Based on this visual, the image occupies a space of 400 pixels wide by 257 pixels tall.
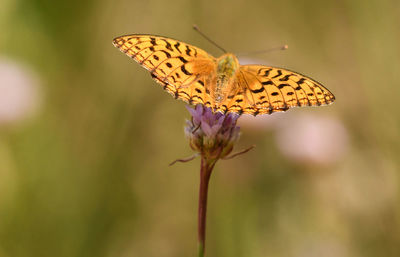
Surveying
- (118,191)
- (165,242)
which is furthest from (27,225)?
(165,242)

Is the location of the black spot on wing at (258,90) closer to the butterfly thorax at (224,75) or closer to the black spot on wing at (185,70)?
the butterfly thorax at (224,75)

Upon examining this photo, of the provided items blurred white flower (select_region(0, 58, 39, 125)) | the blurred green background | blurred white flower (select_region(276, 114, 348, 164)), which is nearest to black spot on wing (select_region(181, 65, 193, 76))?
the blurred green background

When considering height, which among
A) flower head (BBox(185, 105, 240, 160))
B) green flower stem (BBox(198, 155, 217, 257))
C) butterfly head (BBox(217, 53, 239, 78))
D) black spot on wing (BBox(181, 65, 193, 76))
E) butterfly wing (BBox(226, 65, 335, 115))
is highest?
butterfly head (BBox(217, 53, 239, 78))

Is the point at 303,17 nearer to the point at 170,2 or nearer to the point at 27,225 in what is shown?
the point at 170,2

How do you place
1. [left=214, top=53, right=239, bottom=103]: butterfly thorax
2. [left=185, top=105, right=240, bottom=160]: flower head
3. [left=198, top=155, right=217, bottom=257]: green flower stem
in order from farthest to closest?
[left=214, top=53, right=239, bottom=103]: butterfly thorax, [left=185, top=105, right=240, bottom=160]: flower head, [left=198, top=155, right=217, bottom=257]: green flower stem

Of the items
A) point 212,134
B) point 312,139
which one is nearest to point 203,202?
point 212,134

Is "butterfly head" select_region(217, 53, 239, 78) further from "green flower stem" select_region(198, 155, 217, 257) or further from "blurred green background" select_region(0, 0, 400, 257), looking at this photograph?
"blurred green background" select_region(0, 0, 400, 257)
